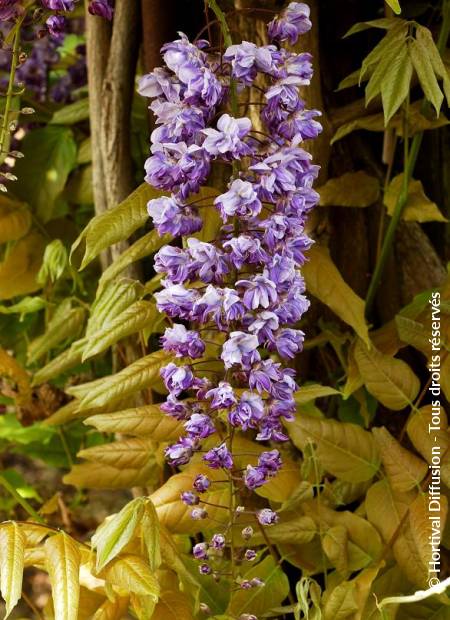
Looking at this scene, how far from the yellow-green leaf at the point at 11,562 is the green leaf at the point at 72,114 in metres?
0.65

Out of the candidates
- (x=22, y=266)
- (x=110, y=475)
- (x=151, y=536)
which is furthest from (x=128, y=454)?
(x=22, y=266)

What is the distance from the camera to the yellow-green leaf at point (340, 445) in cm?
103

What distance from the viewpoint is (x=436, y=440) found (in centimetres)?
100

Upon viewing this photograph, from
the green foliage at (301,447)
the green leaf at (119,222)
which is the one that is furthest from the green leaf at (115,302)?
the green leaf at (119,222)

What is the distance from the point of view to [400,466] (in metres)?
1.02

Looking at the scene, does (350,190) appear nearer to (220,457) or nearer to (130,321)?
(130,321)

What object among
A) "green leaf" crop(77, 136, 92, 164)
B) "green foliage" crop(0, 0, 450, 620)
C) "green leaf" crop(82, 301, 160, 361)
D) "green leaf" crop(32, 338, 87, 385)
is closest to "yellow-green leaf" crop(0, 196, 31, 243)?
"green foliage" crop(0, 0, 450, 620)

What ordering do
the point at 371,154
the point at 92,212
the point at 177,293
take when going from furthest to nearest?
the point at 92,212
the point at 371,154
the point at 177,293

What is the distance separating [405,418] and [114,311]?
484mm

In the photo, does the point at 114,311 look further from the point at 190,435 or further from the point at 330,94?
the point at 330,94

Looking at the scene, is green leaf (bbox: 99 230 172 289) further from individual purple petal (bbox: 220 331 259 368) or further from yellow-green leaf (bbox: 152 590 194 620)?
yellow-green leaf (bbox: 152 590 194 620)

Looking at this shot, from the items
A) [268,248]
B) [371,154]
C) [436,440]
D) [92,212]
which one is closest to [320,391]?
[436,440]

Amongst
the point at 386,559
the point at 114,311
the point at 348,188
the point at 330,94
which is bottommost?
the point at 386,559

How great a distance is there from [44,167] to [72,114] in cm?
9
